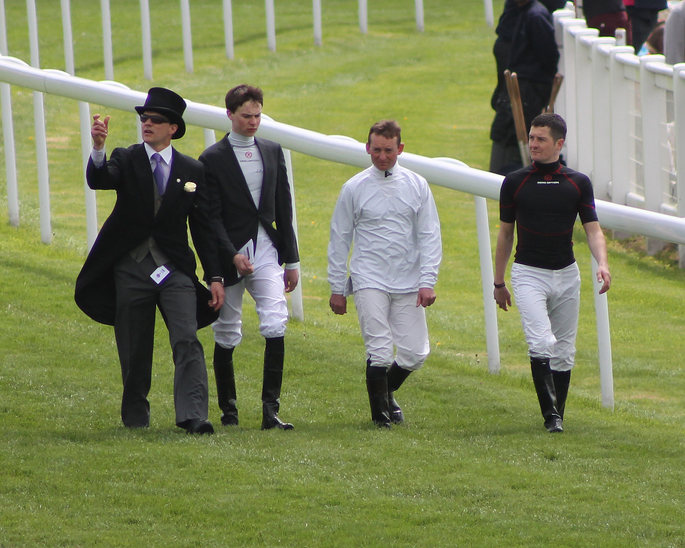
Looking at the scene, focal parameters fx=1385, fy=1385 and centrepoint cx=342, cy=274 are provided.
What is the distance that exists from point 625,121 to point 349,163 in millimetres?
5371

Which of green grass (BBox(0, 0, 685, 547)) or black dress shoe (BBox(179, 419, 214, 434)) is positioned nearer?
green grass (BBox(0, 0, 685, 547))

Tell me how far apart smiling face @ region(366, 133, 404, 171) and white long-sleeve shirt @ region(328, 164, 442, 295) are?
0.10 m

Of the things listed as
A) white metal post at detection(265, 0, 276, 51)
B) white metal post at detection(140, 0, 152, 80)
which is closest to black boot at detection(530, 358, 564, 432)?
white metal post at detection(140, 0, 152, 80)

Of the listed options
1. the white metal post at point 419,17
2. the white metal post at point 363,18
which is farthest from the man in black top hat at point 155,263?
the white metal post at point 419,17

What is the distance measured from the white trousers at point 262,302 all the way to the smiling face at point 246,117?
1.89 ft

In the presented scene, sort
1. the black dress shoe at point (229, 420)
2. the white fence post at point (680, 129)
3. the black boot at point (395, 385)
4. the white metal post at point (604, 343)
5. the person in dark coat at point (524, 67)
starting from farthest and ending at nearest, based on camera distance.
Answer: the person in dark coat at point (524, 67)
the white fence post at point (680, 129)
the white metal post at point (604, 343)
the black boot at point (395, 385)
the black dress shoe at point (229, 420)

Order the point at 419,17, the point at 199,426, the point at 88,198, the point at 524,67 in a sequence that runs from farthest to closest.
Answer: the point at 419,17 → the point at 524,67 → the point at 88,198 → the point at 199,426

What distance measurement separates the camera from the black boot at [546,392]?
7000 mm

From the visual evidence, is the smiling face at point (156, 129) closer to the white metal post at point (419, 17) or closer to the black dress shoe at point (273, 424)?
the black dress shoe at point (273, 424)

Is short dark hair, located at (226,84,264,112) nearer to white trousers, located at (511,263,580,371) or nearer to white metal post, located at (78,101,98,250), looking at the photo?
white trousers, located at (511,263,580,371)

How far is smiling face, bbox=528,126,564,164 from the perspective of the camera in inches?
271

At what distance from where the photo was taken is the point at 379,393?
7082mm

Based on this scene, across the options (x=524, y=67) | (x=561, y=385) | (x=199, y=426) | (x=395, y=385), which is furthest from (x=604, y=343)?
(x=524, y=67)

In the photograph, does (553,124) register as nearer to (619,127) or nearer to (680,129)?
(680,129)
